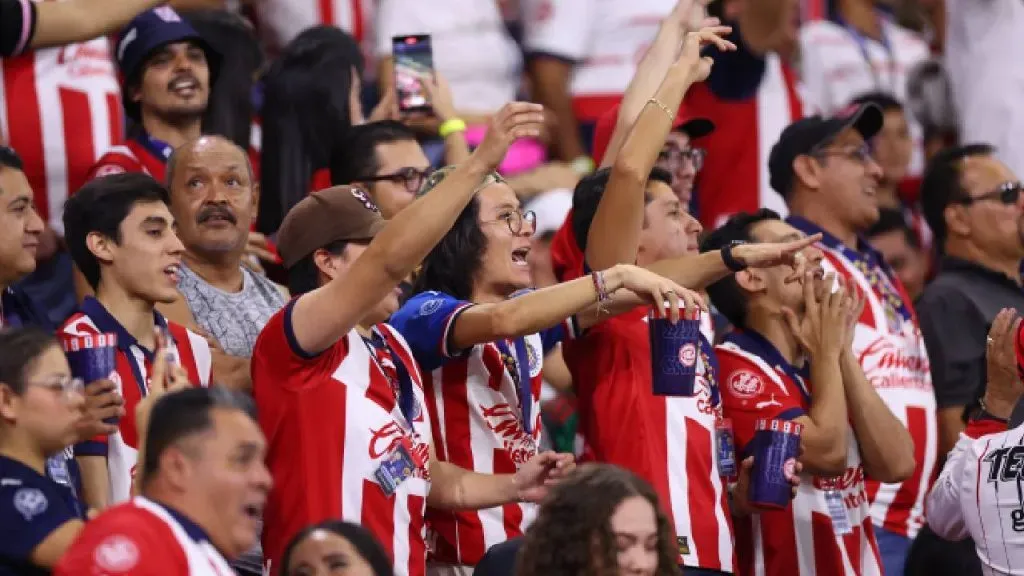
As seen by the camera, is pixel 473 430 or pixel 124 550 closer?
pixel 124 550

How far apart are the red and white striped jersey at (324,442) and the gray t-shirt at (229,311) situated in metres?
0.80

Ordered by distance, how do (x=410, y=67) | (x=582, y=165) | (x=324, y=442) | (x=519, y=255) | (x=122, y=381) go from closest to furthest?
(x=324, y=442) → (x=122, y=381) → (x=519, y=255) → (x=410, y=67) → (x=582, y=165)

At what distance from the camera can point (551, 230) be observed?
8.66m

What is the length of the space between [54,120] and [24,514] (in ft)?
10.5

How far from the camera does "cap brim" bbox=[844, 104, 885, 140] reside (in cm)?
792

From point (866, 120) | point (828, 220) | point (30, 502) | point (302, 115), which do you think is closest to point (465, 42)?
point (302, 115)

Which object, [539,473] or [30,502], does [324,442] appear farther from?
[30,502]

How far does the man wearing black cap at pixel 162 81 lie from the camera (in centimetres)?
724

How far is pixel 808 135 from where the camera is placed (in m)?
7.92

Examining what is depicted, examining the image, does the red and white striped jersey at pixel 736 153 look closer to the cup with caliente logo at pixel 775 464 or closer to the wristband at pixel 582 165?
the wristband at pixel 582 165

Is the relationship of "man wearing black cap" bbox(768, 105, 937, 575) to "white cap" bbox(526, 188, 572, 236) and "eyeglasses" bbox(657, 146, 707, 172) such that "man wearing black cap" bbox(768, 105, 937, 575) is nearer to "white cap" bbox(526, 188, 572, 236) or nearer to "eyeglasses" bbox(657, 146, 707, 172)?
"eyeglasses" bbox(657, 146, 707, 172)

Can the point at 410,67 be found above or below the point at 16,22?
below

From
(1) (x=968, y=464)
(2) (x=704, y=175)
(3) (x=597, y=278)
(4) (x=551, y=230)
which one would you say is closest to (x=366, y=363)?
(3) (x=597, y=278)

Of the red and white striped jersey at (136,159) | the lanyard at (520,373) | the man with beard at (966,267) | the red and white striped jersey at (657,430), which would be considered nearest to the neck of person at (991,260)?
the man with beard at (966,267)
